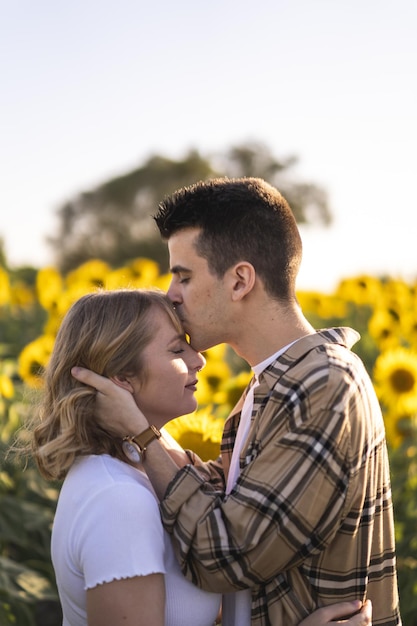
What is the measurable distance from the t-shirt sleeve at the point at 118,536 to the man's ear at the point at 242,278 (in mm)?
879

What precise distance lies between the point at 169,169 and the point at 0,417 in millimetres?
28685

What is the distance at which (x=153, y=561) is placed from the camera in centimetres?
283

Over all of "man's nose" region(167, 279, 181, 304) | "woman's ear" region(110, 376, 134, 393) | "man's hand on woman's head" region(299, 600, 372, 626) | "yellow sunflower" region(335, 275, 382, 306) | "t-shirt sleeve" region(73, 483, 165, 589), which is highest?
"man's nose" region(167, 279, 181, 304)

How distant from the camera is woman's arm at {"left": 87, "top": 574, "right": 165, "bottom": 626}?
280 centimetres

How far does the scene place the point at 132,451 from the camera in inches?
125

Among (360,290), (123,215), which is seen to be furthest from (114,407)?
(123,215)

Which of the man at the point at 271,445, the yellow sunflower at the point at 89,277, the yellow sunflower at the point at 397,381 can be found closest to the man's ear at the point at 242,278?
the man at the point at 271,445

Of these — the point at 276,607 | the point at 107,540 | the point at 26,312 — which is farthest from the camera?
the point at 26,312

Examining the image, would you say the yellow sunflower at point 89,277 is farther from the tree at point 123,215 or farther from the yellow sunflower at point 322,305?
the tree at point 123,215

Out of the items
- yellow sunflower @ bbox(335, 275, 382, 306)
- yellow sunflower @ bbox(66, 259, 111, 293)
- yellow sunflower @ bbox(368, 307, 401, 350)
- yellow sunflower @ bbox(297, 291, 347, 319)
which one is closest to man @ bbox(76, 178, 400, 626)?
yellow sunflower @ bbox(66, 259, 111, 293)

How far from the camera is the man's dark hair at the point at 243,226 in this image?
3.45m

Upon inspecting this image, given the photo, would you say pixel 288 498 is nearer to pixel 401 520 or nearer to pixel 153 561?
pixel 153 561

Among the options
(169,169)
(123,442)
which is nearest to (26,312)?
(123,442)

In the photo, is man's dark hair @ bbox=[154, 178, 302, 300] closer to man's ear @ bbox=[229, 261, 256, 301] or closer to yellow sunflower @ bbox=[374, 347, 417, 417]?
man's ear @ bbox=[229, 261, 256, 301]
